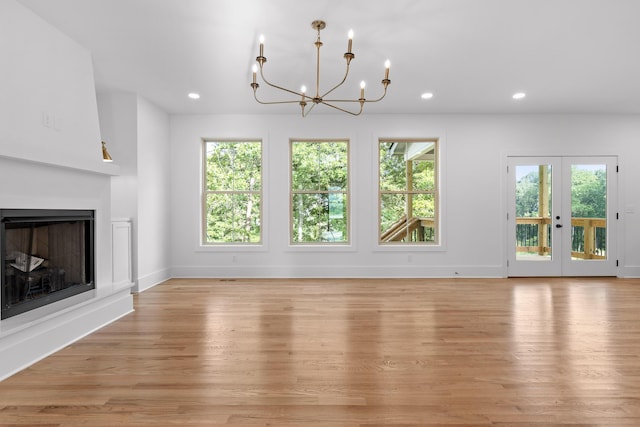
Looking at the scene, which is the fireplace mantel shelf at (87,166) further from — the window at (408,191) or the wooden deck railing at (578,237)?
the wooden deck railing at (578,237)

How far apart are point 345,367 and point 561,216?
5.23m

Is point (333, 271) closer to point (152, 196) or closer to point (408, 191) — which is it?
point (408, 191)

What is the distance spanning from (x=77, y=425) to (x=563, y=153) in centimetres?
695

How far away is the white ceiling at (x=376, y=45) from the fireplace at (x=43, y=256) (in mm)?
1689

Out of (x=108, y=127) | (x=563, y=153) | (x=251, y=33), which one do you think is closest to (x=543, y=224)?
(x=563, y=153)

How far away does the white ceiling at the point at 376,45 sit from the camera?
2.86 m

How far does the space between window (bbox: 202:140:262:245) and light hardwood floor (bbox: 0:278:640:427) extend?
2009 millimetres

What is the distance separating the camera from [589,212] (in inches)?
230

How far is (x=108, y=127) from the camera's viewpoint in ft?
15.8

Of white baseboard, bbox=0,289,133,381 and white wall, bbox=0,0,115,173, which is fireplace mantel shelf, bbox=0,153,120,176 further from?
white baseboard, bbox=0,289,133,381

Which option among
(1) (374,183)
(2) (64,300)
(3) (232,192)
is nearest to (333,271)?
(1) (374,183)

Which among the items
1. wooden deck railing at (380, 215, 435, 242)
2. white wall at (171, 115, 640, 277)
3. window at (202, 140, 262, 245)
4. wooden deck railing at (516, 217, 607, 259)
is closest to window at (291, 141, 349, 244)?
white wall at (171, 115, 640, 277)

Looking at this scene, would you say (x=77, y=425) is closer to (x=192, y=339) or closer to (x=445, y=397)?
(x=192, y=339)

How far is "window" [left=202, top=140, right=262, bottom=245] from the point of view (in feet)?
19.7
